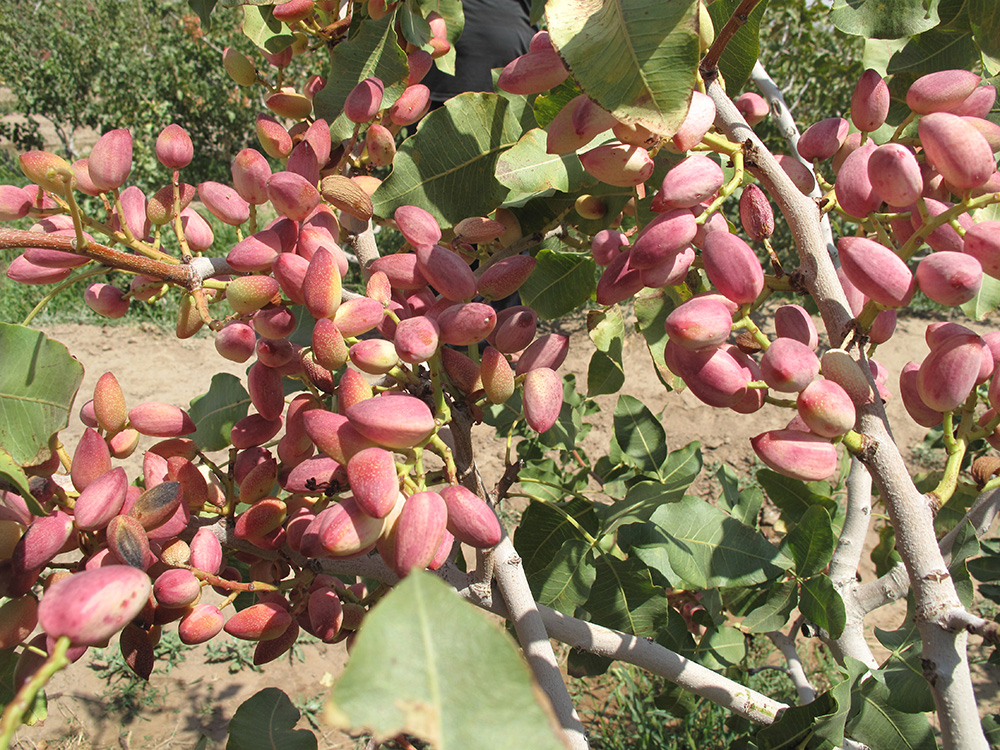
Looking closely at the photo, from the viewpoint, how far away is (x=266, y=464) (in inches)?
24.5

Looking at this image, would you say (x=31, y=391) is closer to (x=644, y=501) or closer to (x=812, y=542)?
(x=644, y=501)

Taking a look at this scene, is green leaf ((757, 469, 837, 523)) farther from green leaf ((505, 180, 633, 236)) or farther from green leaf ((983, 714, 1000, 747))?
green leaf ((505, 180, 633, 236))

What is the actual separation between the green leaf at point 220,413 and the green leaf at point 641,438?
51 cm

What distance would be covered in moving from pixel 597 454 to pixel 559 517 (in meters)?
2.15

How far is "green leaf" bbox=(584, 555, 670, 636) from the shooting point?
77 centimetres

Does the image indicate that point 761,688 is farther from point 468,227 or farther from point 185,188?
point 185,188

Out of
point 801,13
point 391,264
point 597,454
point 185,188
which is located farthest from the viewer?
point 801,13

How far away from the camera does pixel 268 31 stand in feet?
2.69

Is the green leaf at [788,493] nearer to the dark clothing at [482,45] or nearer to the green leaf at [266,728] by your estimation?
the green leaf at [266,728]

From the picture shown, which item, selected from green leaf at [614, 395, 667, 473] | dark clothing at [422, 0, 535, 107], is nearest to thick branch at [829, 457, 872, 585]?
green leaf at [614, 395, 667, 473]

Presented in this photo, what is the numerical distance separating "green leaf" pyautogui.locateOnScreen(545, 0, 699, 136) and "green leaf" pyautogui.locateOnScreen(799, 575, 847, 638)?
1.57 ft

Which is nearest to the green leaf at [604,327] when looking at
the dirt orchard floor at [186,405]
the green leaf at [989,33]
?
the green leaf at [989,33]

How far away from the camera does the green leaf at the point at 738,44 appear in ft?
2.06

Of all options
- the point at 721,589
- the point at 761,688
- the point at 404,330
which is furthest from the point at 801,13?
the point at 404,330
